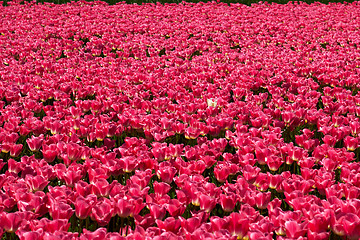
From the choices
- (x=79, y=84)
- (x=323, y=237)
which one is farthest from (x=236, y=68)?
(x=323, y=237)

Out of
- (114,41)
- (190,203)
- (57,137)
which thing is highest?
(114,41)

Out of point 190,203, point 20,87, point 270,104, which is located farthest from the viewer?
point 20,87

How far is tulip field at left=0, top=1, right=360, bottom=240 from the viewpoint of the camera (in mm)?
2486

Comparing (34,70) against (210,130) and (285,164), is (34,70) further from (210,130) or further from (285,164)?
(285,164)

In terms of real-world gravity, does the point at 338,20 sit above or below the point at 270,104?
above

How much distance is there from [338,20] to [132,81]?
29.9 feet

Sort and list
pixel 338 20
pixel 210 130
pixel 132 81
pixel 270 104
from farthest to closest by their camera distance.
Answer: pixel 338 20, pixel 132 81, pixel 270 104, pixel 210 130

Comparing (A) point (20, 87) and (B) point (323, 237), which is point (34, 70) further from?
(B) point (323, 237)

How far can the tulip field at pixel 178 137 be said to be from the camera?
249cm

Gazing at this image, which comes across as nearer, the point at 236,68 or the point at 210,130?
the point at 210,130

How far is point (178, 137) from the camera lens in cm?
436

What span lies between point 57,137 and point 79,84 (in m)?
2.10

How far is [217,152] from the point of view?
3604 mm

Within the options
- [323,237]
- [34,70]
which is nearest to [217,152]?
[323,237]
